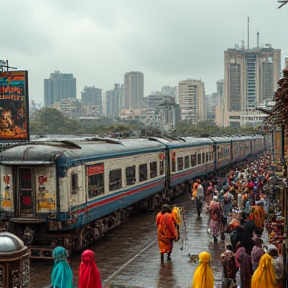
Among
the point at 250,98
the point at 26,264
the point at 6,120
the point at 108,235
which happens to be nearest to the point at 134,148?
the point at 108,235

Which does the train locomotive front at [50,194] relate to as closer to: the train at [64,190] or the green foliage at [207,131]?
the train at [64,190]

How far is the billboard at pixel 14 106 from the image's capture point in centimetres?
2108

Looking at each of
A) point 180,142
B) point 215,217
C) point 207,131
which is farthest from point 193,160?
point 207,131

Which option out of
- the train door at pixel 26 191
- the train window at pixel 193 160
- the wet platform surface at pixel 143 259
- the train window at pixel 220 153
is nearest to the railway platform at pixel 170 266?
the wet platform surface at pixel 143 259

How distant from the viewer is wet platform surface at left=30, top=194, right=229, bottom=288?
11.7 m

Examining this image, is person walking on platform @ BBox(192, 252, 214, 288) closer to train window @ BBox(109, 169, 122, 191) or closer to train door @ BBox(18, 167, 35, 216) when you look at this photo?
→ train door @ BBox(18, 167, 35, 216)

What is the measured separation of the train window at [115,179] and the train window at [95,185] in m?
0.80

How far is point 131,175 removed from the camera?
61.0 ft

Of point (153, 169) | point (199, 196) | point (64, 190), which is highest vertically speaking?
point (64, 190)

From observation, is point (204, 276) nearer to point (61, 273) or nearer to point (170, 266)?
point (61, 273)

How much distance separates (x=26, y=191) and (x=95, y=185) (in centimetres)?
217

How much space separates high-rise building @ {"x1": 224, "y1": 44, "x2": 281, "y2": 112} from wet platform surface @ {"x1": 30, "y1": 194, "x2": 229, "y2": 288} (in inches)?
6309

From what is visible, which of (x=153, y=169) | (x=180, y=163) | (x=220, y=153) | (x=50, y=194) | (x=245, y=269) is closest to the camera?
(x=245, y=269)

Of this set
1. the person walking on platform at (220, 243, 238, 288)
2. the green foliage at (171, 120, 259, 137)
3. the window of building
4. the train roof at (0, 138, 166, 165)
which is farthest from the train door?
the green foliage at (171, 120, 259, 137)
